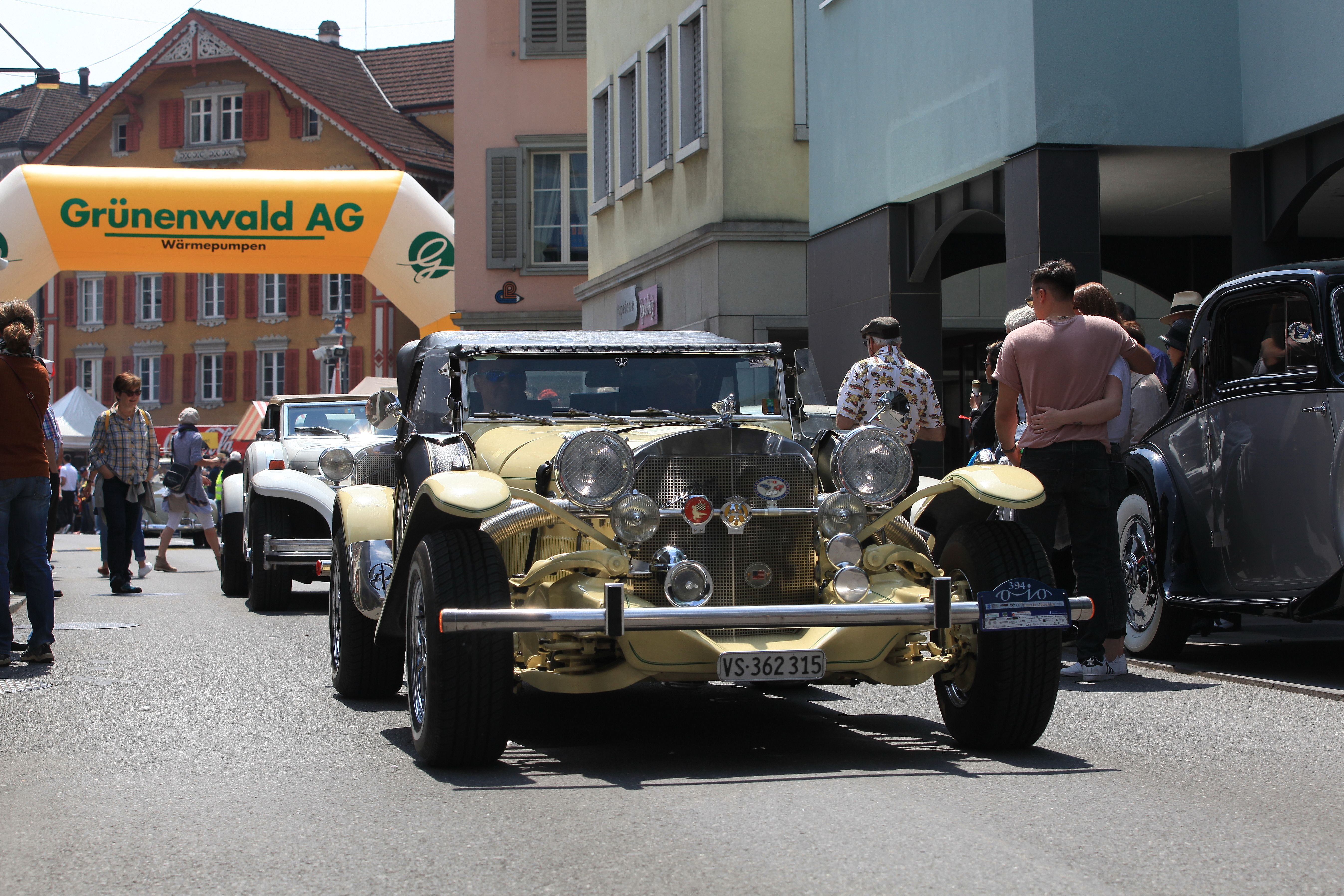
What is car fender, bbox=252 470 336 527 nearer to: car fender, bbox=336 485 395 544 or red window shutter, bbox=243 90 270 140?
car fender, bbox=336 485 395 544

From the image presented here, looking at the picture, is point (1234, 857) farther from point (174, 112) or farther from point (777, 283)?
point (174, 112)

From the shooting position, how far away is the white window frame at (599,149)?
81.5 feet

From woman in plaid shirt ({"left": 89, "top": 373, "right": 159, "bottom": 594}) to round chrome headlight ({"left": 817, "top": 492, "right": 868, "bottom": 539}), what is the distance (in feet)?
30.3

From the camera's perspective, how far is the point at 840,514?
591cm

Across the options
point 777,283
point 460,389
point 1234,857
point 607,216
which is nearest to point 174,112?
point 607,216

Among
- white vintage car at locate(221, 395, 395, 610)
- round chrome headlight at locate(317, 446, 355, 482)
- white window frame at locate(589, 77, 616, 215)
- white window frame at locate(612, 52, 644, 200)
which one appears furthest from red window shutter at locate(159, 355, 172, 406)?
round chrome headlight at locate(317, 446, 355, 482)

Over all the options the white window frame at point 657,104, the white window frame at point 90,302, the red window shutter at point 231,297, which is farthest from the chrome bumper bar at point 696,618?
the white window frame at point 90,302

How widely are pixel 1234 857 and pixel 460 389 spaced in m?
4.10

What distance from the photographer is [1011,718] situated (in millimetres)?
5645

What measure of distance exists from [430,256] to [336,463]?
12.3m

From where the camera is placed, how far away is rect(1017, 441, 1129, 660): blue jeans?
24.4 ft

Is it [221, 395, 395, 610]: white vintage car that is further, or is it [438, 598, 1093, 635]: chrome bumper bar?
[221, 395, 395, 610]: white vintage car

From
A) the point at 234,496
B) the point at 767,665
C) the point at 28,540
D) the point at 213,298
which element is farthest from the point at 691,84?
the point at 213,298

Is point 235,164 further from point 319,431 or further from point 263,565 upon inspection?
point 263,565
